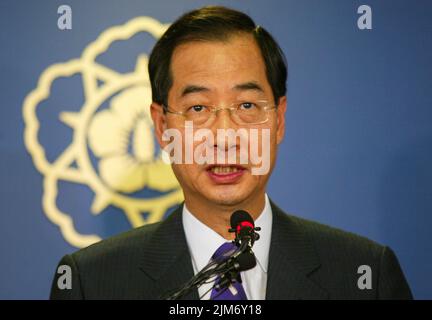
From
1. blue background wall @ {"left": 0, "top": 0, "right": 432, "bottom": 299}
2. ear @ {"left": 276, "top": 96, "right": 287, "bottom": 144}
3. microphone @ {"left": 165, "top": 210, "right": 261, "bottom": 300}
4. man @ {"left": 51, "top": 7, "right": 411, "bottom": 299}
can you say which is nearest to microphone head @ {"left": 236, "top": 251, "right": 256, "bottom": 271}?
microphone @ {"left": 165, "top": 210, "right": 261, "bottom": 300}

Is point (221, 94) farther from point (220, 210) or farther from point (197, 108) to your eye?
point (220, 210)

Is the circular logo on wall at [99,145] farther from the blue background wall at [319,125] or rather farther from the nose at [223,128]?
the nose at [223,128]

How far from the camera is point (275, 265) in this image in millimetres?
1850

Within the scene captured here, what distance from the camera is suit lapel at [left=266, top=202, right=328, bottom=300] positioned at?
1.82m

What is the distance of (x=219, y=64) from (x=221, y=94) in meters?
0.08

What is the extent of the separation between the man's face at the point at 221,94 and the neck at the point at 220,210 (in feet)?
0.06

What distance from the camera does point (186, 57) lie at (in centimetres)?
192

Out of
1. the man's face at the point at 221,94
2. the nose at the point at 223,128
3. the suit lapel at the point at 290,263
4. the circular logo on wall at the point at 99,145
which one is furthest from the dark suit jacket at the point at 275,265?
the circular logo on wall at the point at 99,145

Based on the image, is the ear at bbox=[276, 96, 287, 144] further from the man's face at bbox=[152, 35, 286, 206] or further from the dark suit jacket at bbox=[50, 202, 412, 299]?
the dark suit jacket at bbox=[50, 202, 412, 299]

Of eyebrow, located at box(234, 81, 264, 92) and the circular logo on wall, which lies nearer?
eyebrow, located at box(234, 81, 264, 92)

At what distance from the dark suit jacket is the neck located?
0.07 metres

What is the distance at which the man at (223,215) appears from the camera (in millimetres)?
1837
